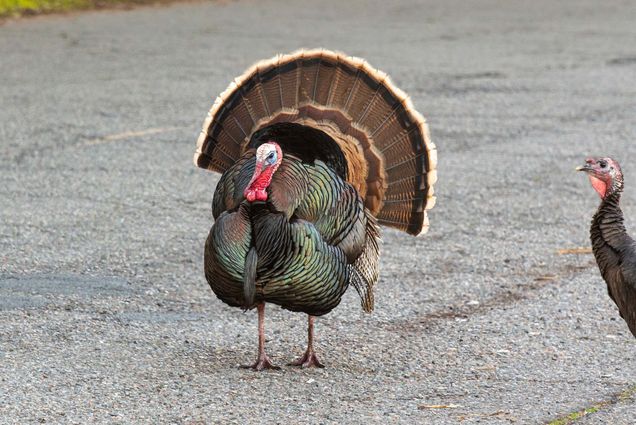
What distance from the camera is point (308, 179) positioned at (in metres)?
4.78

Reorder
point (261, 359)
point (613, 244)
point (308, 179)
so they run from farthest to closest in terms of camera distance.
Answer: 1. point (261, 359)
2. point (308, 179)
3. point (613, 244)

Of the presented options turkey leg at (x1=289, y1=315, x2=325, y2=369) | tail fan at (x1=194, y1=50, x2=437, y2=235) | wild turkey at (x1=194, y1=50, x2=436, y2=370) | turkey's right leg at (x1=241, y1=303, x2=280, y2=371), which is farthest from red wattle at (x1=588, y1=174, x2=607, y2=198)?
turkey's right leg at (x1=241, y1=303, x2=280, y2=371)

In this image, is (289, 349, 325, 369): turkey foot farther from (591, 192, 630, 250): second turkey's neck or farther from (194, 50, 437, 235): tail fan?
(591, 192, 630, 250): second turkey's neck

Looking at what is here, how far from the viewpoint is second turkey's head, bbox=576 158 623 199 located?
179 inches

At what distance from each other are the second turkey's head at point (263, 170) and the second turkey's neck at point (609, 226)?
3.84 ft

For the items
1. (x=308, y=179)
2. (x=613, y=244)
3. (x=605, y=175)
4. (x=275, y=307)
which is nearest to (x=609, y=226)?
(x=613, y=244)

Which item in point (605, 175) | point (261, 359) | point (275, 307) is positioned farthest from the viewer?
point (275, 307)

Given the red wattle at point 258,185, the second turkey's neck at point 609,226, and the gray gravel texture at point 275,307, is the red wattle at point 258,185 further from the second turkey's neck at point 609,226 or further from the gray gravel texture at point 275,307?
the second turkey's neck at point 609,226

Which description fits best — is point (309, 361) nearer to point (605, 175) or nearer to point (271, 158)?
point (271, 158)

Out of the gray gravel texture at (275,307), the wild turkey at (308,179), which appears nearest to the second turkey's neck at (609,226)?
the gray gravel texture at (275,307)

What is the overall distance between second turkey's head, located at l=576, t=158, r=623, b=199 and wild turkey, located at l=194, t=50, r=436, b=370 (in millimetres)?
934

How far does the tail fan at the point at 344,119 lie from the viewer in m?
5.38

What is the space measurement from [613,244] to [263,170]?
1.27 m

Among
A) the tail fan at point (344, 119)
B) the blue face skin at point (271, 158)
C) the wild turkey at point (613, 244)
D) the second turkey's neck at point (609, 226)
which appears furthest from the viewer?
the tail fan at point (344, 119)
